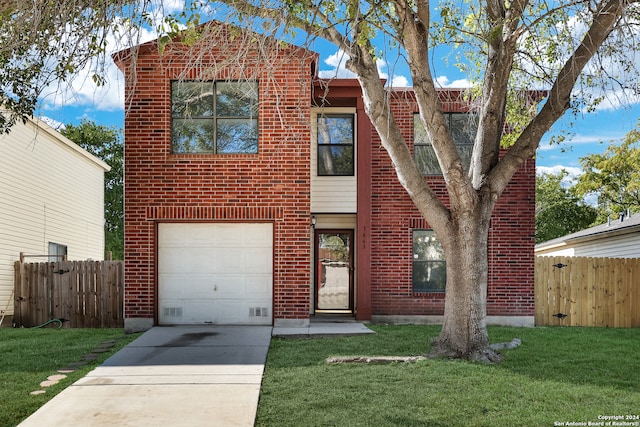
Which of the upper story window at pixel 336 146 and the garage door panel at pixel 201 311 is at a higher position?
the upper story window at pixel 336 146

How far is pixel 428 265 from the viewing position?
1511cm

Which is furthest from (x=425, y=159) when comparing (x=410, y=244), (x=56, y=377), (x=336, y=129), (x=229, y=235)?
(x=56, y=377)

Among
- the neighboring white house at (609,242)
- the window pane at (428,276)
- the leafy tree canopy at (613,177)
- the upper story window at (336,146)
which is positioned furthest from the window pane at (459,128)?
the leafy tree canopy at (613,177)

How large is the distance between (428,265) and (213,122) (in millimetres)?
5946

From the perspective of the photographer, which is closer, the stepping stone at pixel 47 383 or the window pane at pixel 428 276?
the stepping stone at pixel 47 383

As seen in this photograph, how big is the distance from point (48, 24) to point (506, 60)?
20.8 feet

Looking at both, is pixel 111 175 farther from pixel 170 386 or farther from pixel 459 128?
pixel 170 386

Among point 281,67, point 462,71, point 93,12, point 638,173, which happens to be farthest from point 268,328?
point 638,173

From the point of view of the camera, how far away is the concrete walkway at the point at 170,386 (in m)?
6.57

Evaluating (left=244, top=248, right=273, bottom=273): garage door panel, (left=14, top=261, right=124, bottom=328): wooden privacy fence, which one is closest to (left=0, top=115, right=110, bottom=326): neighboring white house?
(left=14, top=261, right=124, bottom=328): wooden privacy fence

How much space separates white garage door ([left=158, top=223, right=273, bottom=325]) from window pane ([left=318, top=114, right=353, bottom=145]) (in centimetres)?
304

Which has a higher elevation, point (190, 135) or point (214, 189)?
point (190, 135)

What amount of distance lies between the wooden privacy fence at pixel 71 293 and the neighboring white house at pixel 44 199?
67 cm

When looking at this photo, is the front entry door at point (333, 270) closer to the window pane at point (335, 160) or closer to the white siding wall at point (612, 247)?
the window pane at point (335, 160)
